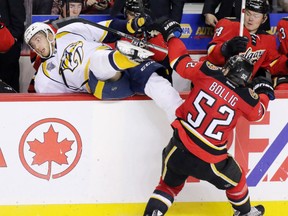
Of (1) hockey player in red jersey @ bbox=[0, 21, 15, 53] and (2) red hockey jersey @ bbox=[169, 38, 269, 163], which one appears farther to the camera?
(1) hockey player in red jersey @ bbox=[0, 21, 15, 53]

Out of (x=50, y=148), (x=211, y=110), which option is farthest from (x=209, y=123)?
(x=50, y=148)

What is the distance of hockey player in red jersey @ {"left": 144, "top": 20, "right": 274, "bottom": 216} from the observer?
8.85 ft

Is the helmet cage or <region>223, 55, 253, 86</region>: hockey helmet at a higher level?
<region>223, 55, 253, 86</region>: hockey helmet

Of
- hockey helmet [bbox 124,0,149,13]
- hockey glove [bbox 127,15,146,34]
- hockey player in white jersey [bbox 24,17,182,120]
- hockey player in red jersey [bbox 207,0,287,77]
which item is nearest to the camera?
hockey player in white jersey [bbox 24,17,182,120]

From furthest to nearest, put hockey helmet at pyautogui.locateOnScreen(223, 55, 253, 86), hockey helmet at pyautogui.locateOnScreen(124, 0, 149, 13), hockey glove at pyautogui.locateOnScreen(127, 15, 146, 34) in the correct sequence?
hockey helmet at pyautogui.locateOnScreen(124, 0, 149, 13) < hockey glove at pyautogui.locateOnScreen(127, 15, 146, 34) < hockey helmet at pyautogui.locateOnScreen(223, 55, 253, 86)

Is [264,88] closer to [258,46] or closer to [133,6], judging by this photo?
[258,46]

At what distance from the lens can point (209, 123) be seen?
272cm

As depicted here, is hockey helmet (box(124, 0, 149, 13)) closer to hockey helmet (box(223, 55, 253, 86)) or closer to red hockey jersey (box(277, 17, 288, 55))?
red hockey jersey (box(277, 17, 288, 55))

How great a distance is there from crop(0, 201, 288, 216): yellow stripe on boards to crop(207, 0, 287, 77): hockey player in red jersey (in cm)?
70

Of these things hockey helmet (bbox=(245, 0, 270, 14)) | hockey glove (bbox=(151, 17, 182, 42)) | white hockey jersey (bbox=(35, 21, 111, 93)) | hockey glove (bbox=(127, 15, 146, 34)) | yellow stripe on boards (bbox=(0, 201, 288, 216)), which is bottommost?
yellow stripe on boards (bbox=(0, 201, 288, 216))

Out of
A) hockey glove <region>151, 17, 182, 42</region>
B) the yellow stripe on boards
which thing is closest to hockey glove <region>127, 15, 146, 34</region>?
hockey glove <region>151, 17, 182, 42</region>

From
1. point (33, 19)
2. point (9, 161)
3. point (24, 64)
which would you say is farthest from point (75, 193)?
point (33, 19)

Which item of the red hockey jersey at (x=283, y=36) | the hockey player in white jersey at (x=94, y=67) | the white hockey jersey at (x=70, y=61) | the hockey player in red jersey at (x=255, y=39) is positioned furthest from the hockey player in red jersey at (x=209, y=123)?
the red hockey jersey at (x=283, y=36)

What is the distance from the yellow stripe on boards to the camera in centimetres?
299
